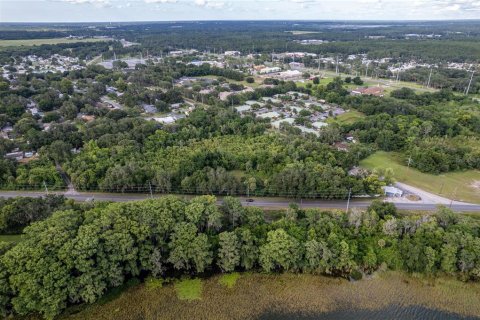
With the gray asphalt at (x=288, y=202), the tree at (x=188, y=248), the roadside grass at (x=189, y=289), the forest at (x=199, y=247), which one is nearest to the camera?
the forest at (x=199, y=247)

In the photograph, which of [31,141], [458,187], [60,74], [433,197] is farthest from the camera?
[60,74]

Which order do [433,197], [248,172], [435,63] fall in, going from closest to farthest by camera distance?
1. [433,197]
2. [248,172]
3. [435,63]

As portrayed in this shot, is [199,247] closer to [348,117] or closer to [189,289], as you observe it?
[189,289]

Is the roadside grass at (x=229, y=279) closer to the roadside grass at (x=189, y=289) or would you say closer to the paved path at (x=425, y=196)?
the roadside grass at (x=189, y=289)

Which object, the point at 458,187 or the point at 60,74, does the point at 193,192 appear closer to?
the point at 458,187

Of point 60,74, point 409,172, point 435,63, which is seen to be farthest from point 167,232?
point 435,63

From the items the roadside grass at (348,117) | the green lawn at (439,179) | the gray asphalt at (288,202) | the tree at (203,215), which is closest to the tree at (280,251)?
the tree at (203,215)
